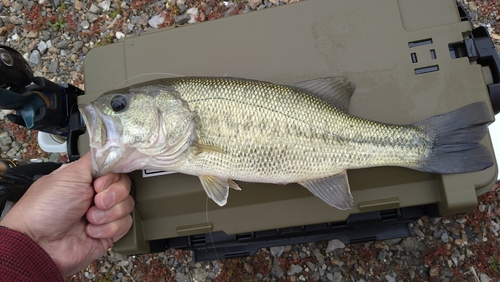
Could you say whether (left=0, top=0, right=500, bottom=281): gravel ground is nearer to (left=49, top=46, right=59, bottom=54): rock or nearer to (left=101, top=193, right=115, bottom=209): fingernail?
(left=49, top=46, right=59, bottom=54): rock

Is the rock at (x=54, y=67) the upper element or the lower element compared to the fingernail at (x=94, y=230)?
upper

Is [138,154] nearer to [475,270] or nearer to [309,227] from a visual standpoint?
[309,227]

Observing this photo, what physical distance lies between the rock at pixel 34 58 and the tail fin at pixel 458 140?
4683mm

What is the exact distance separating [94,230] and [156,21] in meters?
2.81

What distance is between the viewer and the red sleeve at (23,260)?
6.86ft

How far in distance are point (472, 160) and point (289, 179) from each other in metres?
1.21

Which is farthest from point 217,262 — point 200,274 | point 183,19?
point 183,19

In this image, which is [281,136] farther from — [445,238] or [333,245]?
[445,238]

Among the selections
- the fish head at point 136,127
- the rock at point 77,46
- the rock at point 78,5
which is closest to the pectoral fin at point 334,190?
the fish head at point 136,127

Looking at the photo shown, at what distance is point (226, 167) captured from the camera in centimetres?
236

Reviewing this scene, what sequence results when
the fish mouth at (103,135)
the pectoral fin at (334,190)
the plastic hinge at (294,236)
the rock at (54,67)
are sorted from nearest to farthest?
the fish mouth at (103,135)
the pectoral fin at (334,190)
the plastic hinge at (294,236)
the rock at (54,67)

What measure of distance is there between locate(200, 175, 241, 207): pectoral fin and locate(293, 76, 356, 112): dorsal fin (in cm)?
88

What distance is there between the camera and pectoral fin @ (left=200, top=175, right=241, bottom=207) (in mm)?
2381

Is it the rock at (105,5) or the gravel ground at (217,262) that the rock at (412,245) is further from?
the rock at (105,5)
